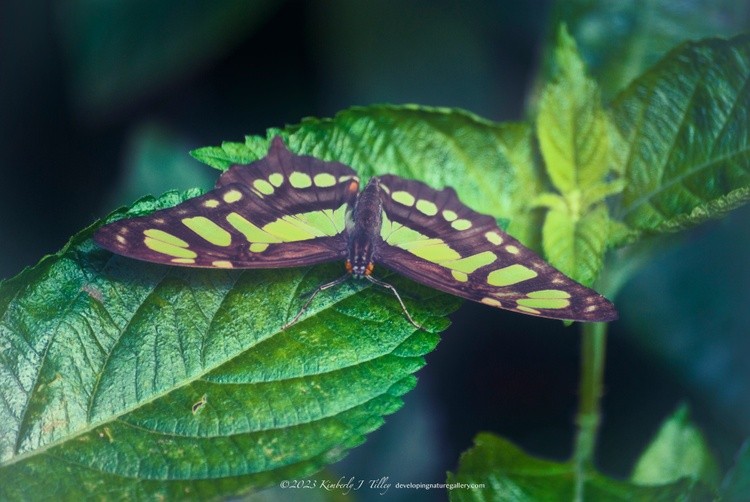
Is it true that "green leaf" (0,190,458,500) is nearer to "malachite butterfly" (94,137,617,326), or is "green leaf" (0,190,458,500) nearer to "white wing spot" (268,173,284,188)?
"malachite butterfly" (94,137,617,326)

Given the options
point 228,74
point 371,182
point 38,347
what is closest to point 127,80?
point 228,74

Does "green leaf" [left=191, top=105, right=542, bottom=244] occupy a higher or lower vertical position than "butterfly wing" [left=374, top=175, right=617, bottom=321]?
higher

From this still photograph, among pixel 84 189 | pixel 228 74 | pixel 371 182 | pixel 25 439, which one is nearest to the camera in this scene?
pixel 25 439

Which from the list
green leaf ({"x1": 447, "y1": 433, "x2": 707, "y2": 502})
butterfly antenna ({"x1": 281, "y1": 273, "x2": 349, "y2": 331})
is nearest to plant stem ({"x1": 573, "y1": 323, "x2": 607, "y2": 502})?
green leaf ({"x1": 447, "y1": 433, "x2": 707, "y2": 502})

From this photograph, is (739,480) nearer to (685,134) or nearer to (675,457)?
(675,457)

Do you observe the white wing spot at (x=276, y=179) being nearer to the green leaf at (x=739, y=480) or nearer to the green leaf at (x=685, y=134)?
the green leaf at (x=685, y=134)

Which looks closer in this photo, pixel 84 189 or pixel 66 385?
pixel 66 385

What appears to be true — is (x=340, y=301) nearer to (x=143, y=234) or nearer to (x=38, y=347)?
(x=143, y=234)
